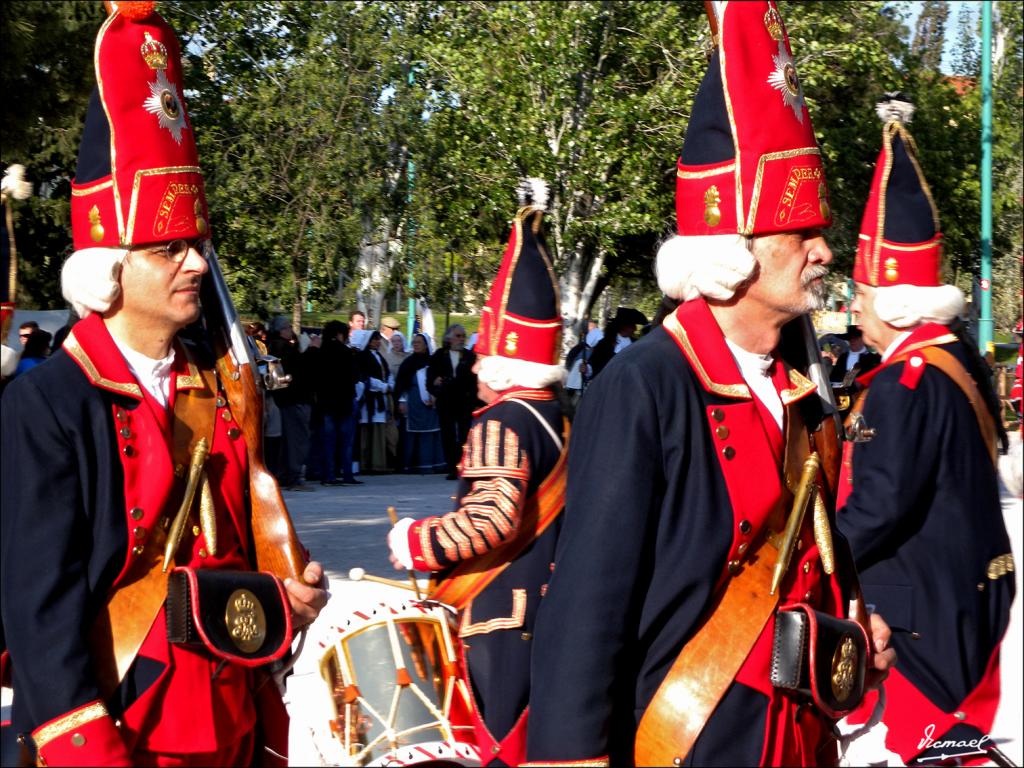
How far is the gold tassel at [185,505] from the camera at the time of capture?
3648mm

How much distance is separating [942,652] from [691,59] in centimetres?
2076

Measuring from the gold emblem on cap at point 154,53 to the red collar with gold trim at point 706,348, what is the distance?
5.11 feet

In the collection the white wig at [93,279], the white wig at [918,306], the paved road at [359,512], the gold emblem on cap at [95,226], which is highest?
the gold emblem on cap at [95,226]

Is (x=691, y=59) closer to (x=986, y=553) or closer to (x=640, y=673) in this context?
(x=986, y=553)

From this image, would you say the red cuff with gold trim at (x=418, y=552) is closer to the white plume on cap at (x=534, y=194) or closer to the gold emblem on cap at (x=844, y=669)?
the white plume on cap at (x=534, y=194)

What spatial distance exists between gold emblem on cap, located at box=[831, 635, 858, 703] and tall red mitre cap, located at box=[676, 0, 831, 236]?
34.9 inches

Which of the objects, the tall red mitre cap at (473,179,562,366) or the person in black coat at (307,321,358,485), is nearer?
the tall red mitre cap at (473,179,562,366)

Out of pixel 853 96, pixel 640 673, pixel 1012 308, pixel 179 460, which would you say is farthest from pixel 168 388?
pixel 1012 308

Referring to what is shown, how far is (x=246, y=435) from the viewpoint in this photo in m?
4.00

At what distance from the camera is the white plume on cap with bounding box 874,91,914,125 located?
622 cm

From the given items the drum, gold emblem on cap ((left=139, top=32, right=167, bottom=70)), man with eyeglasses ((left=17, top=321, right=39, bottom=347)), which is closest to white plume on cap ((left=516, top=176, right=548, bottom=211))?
the drum

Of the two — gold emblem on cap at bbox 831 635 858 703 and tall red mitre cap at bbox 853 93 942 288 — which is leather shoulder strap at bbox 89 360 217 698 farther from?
tall red mitre cap at bbox 853 93 942 288

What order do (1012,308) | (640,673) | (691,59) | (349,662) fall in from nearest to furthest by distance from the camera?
(640,673) → (349,662) → (691,59) → (1012,308)

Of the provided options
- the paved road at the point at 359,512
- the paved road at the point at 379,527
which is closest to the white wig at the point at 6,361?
the paved road at the point at 379,527
